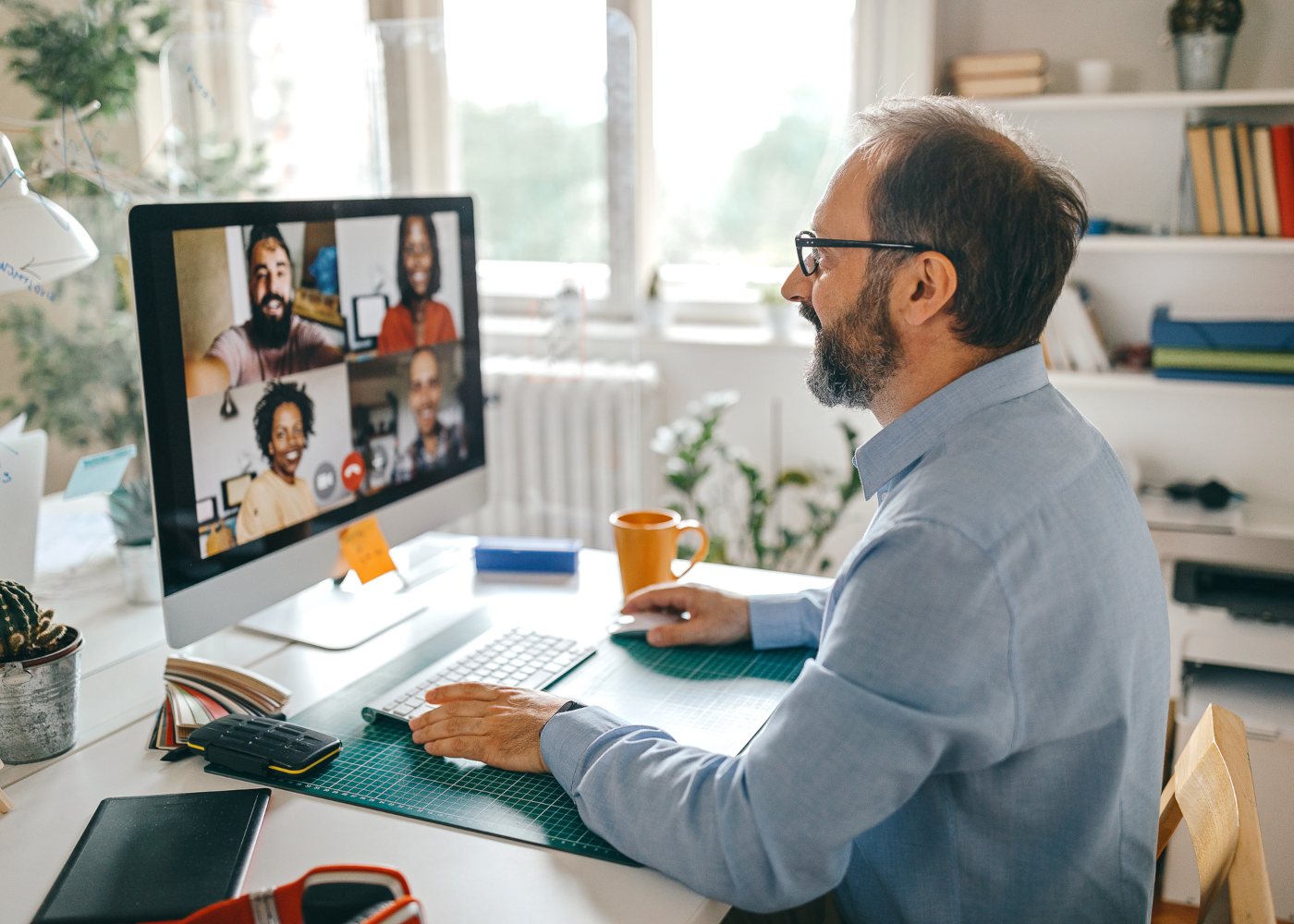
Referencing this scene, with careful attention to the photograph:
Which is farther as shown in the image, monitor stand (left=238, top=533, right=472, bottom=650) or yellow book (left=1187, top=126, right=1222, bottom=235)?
yellow book (left=1187, top=126, right=1222, bottom=235)

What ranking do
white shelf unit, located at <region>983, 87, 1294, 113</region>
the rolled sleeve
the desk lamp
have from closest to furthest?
the desk lamp
the rolled sleeve
white shelf unit, located at <region>983, 87, 1294, 113</region>

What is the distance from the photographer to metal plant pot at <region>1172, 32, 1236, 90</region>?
2.37 metres

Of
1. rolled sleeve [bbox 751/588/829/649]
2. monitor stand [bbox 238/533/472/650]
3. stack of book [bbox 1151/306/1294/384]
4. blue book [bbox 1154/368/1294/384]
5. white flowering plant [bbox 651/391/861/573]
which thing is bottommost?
white flowering plant [bbox 651/391/861/573]

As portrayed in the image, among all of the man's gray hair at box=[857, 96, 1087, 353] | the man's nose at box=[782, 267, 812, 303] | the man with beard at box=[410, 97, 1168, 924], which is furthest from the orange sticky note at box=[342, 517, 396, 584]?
the man's gray hair at box=[857, 96, 1087, 353]

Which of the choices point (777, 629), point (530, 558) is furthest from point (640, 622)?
point (530, 558)

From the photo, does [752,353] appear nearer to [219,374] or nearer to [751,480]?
[751,480]

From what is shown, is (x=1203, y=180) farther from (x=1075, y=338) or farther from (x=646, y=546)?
(x=646, y=546)

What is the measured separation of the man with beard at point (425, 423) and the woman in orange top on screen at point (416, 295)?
0.03 metres

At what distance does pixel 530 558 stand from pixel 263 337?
552 millimetres

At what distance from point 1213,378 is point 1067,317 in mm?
337

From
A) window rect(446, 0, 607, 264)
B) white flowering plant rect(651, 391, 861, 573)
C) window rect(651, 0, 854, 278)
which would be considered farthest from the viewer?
window rect(446, 0, 607, 264)

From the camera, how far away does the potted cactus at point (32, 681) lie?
1.08 m

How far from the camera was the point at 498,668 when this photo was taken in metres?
1.29

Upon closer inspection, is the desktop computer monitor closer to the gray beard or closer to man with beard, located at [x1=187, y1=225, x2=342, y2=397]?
man with beard, located at [x1=187, y1=225, x2=342, y2=397]
